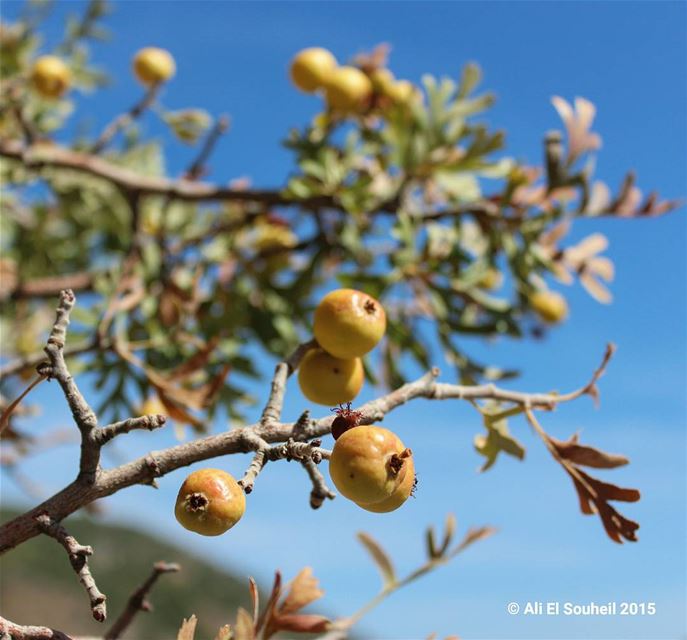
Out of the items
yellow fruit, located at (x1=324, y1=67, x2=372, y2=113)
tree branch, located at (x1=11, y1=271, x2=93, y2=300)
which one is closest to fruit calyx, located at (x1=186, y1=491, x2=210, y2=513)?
yellow fruit, located at (x1=324, y1=67, x2=372, y2=113)

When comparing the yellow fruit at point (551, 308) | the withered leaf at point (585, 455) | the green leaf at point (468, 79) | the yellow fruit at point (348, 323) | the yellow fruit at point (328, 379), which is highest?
the green leaf at point (468, 79)

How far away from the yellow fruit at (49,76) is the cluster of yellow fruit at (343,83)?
1412 millimetres

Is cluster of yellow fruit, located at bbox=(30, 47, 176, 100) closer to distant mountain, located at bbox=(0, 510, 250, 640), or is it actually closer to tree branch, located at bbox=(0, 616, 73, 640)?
tree branch, located at bbox=(0, 616, 73, 640)

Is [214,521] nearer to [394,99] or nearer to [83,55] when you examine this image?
[394,99]

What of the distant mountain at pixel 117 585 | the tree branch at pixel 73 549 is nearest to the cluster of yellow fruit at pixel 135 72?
the tree branch at pixel 73 549

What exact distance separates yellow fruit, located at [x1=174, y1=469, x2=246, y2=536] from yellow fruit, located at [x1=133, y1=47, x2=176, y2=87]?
373 centimetres

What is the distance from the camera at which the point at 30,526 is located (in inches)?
49.1

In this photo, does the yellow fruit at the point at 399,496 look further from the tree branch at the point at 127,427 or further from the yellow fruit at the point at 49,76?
the yellow fruit at the point at 49,76

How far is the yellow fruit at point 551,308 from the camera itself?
4461 mm

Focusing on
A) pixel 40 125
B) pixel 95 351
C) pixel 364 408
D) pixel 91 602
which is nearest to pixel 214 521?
pixel 91 602

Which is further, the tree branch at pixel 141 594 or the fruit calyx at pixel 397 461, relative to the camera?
the tree branch at pixel 141 594

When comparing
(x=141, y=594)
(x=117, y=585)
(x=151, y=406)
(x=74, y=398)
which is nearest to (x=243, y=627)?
(x=74, y=398)

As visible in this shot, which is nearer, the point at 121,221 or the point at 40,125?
the point at 40,125

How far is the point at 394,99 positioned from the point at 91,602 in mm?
3788
